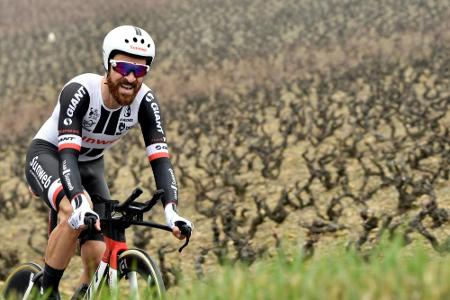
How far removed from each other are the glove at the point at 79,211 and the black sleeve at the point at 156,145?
63cm

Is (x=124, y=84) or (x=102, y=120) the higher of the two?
(x=124, y=84)

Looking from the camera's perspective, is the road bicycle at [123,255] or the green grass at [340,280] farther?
the road bicycle at [123,255]

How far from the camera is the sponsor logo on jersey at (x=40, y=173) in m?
5.36

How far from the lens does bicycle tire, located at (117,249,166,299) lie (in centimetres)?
445

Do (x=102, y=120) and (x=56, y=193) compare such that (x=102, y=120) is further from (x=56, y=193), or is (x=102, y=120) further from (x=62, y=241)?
(x=62, y=241)

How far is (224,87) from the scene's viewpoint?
786 inches

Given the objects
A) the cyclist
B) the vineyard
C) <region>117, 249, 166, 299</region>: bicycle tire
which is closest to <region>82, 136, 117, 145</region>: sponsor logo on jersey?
the cyclist

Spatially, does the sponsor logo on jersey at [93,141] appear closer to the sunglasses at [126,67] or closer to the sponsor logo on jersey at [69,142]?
the sponsor logo on jersey at [69,142]

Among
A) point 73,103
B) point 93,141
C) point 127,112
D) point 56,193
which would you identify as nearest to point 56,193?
point 56,193

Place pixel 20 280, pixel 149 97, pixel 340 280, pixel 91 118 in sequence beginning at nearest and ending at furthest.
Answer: pixel 340 280 → pixel 91 118 → pixel 149 97 → pixel 20 280

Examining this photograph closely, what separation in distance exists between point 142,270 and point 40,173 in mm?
1248

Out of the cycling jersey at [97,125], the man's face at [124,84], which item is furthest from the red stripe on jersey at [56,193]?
the man's face at [124,84]

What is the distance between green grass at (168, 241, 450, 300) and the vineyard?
341 millimetres

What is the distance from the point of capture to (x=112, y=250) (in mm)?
4883
